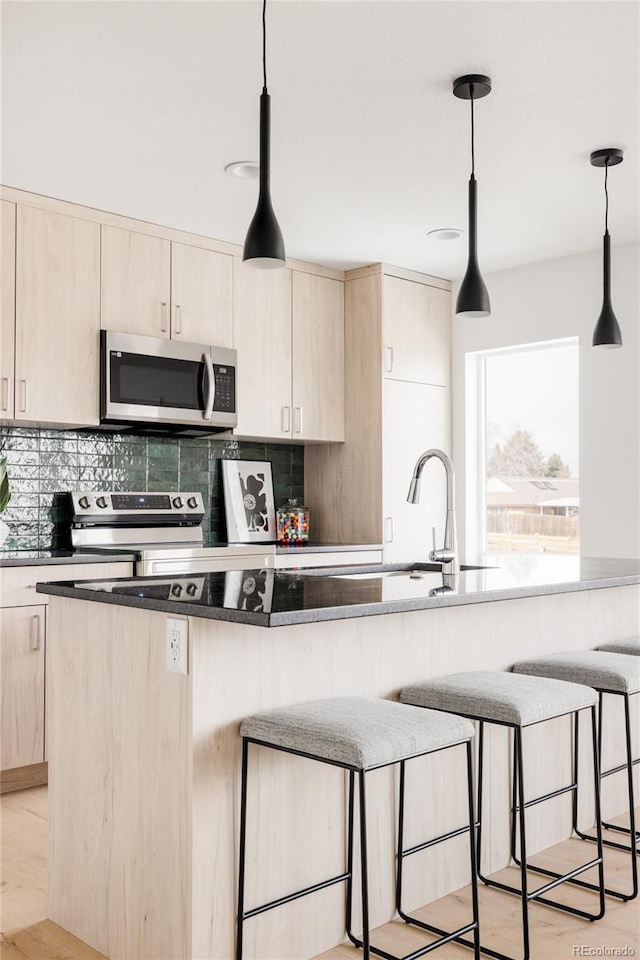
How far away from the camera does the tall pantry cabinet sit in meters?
5.07

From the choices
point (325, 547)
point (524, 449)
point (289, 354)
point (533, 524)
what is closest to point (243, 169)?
point (289, 354)

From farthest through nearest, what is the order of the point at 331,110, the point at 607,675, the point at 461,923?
the point at 331,110 < the point at 607,675 < the point at 461,923

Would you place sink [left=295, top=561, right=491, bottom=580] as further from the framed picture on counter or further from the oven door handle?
the framed picture on counter

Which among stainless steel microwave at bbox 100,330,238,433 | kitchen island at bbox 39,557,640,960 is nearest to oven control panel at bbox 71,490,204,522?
stainless steel microwave at bbox 100,330,238,433

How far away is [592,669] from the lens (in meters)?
2.75

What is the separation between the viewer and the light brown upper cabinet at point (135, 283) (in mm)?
4152

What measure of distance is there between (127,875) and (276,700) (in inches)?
22.2

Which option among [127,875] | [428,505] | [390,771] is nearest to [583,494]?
[428,505]

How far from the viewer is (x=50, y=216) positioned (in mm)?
3936

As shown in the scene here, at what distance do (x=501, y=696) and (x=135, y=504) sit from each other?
2.67 metres

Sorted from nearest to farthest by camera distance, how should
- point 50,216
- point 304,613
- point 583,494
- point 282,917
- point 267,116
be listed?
point 304,613, point 282,917, point 267,116, point 50,216, point 583,494

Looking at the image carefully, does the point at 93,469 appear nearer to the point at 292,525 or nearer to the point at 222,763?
the point at 292,525

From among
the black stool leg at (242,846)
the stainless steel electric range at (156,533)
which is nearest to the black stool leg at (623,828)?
the black stool leg at (242,846)

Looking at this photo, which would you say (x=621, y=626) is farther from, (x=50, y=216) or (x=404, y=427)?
(x=50, y=216)
